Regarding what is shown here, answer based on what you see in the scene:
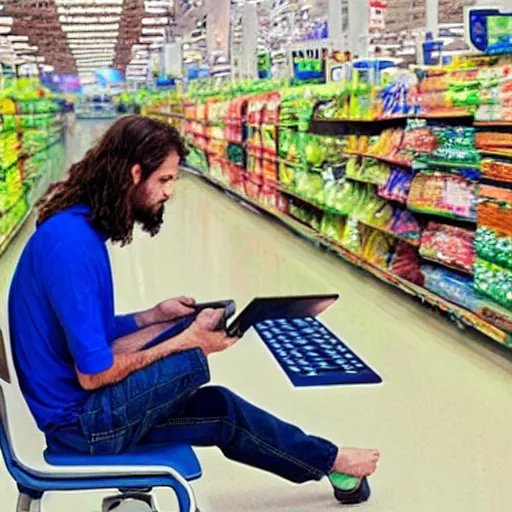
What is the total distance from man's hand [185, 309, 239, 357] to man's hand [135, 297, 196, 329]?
8.7 inches

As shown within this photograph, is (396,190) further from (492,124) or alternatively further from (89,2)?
(89,2)

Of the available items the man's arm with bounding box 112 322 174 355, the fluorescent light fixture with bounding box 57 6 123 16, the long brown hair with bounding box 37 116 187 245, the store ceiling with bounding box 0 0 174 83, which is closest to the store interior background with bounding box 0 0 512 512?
the man's arm with bounding box 112 322 174 355

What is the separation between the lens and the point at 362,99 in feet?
24.2

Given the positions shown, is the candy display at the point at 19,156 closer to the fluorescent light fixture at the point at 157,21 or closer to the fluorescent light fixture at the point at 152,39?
the fluorescent light fixture at the point at 157,21

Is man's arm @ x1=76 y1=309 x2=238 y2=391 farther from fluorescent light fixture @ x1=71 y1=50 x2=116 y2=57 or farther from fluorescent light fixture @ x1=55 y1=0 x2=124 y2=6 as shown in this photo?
fluorescent light fixture @ x1=71 y1=50 x2=116 y2=57

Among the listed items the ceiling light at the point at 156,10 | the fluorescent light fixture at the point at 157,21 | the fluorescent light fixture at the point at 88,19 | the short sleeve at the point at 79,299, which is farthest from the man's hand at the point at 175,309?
the fluorescent light fixture at the point at 157,21

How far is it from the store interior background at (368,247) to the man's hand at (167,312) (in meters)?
0.62

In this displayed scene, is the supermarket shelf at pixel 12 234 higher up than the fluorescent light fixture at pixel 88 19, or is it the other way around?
the fluorescent light fixture at pixel 88 19

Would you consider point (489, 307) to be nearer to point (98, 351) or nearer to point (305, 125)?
point (98, 351)

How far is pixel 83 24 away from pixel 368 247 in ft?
99.0

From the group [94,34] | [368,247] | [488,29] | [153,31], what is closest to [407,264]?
Answer: [368,247]

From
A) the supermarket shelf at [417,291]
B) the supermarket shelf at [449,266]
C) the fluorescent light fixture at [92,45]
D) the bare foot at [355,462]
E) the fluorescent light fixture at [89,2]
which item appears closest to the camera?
the bare foot at [355,462]

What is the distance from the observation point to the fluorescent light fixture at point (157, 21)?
1386 inches

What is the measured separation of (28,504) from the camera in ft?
7.80
